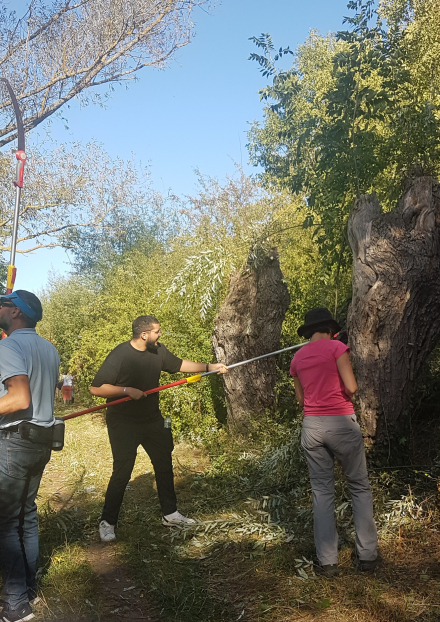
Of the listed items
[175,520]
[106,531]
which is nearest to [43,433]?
[106,531]

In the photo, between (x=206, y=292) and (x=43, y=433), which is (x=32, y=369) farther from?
(x=206, y=292)

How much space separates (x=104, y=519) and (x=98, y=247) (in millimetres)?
16408

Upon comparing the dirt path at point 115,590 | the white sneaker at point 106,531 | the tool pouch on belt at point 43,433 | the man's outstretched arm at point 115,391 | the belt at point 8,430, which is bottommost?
the dirt path at point 115,590

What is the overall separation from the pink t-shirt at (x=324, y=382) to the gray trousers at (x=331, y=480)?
0.07 meters

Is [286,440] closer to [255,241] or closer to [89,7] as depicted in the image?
[255,241]

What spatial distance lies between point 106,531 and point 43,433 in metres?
1.90

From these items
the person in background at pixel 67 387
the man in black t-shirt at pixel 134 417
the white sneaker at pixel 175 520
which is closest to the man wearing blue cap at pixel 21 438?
the man in black t-shirt at pixel 134 417

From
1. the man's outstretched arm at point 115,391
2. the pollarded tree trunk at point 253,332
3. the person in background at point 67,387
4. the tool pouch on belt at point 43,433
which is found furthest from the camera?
the person in background at point 67,387

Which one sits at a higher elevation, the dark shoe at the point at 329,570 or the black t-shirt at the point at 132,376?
A: the black t-shirt at the point at 132,376

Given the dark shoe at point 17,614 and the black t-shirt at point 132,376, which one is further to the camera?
the black t-shirt at point 132,376

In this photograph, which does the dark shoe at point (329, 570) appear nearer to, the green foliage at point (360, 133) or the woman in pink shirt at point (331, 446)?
the woman in pink shirt at point (331, 446)

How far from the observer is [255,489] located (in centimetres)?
643

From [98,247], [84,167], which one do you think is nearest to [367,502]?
[84,167]

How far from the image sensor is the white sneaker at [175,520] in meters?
5.57
